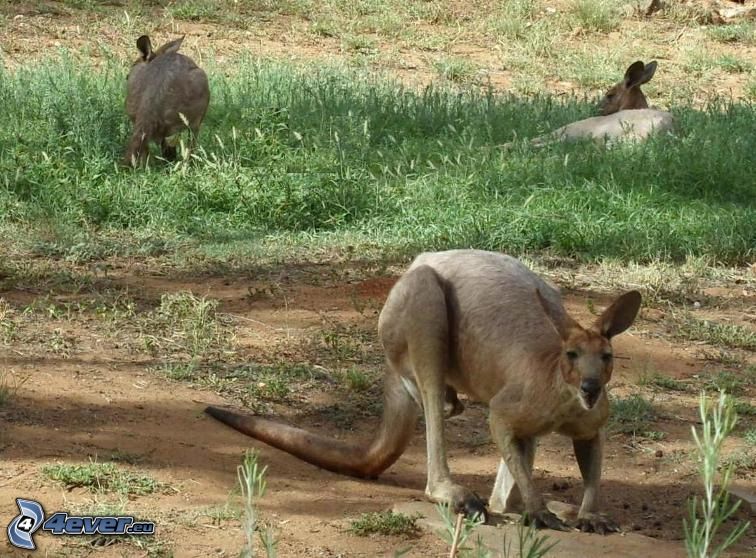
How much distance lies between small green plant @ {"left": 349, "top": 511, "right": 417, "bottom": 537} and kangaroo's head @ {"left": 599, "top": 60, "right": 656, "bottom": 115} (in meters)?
8.58

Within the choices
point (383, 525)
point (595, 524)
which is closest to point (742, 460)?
point (595, 524)

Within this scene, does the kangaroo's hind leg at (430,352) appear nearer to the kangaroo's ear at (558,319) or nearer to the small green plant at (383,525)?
the small green plant at (383,525)

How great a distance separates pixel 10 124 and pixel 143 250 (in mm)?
2655

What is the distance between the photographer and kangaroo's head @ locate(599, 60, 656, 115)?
1280 cm

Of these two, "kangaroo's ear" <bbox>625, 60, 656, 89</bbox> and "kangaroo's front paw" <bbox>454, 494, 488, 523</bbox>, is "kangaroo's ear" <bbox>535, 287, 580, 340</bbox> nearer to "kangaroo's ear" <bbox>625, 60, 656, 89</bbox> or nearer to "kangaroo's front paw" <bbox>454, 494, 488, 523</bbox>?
"kangaroo's front paw" <bbox>454, 494, 488, 523</bbox>

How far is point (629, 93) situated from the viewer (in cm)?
1285

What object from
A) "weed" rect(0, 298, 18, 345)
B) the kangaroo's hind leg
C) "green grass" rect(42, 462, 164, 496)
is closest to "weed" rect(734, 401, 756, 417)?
the kangaroo's hind leg

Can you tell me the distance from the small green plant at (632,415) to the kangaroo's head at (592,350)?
66.1 inches

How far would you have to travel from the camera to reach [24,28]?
51.9 feet

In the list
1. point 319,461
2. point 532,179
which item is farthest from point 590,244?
point 319,461

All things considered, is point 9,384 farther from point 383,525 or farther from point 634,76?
point 634,76

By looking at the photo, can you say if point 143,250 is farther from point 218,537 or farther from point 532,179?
point 218,537

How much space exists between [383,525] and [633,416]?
6.66 ft

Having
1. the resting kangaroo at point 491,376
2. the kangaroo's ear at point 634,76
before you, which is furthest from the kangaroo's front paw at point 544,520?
the kangaroo's ear at point 634,76
